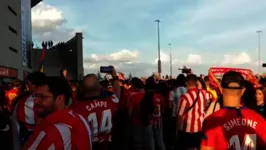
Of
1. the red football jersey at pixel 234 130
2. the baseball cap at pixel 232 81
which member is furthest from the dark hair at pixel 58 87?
the baseball cap at pixel 232 81

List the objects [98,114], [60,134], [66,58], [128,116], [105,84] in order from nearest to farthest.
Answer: [60,134] → [98,114] → [128,116] → [105,84] → [66,58]

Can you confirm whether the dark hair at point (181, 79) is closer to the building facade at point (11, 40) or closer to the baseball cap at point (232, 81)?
the baseball cap at point (232, 81)

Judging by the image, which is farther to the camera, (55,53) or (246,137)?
(55,53)

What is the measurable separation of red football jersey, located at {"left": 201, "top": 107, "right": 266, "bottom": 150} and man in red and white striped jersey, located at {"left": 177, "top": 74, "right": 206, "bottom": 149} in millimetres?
4293

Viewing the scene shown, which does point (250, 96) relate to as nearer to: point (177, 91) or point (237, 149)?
point (237, 149)

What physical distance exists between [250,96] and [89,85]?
1.97m

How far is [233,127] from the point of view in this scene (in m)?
3.62

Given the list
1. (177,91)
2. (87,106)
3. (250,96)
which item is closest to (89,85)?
(87,106)

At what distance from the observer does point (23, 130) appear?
17.4ft

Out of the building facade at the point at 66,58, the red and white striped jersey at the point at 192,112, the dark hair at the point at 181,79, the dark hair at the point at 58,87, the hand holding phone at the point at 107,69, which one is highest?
the building facade at the point at 66,58

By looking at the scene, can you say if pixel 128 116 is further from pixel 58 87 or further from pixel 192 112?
pixel 58 87

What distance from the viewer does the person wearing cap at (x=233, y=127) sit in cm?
358

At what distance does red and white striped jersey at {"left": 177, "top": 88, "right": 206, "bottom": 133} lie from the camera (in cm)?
802

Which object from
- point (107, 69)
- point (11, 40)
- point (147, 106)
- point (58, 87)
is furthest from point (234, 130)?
point (11, 40)
